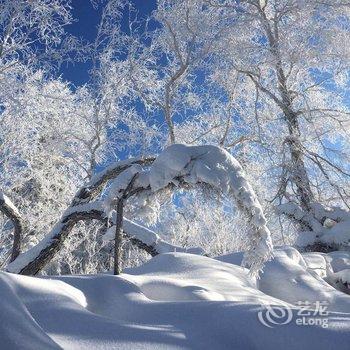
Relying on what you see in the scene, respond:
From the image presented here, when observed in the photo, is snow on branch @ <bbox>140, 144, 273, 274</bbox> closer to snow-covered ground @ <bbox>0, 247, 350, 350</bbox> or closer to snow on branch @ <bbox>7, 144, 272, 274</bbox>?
snow on branch @ <bbox>7, 144, 272, 274</bbox>

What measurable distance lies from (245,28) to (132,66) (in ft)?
12.9

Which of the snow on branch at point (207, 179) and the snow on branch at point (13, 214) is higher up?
the snow on branch at point (207, 179)

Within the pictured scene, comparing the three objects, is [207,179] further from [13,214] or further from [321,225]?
[321,225]

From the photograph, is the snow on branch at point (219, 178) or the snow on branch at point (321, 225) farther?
the snow on branch at point (321, 225)

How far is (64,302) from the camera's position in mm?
2619

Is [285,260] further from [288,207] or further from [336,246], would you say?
[288,207]

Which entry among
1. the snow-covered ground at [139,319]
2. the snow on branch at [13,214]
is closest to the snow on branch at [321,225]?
the snow on branch at [13,214]

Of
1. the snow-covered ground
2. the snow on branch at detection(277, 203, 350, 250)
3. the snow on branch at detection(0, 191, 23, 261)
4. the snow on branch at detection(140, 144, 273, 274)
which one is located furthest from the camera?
the snow on branch at detection(277, 203, 350, 250)

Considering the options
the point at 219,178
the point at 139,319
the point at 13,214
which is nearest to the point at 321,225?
the point at 219,178

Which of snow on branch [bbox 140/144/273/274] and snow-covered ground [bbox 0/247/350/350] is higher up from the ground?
snow on branch [bbox 140/144/273/274]

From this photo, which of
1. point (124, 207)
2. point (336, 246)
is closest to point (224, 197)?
point (124, 207)

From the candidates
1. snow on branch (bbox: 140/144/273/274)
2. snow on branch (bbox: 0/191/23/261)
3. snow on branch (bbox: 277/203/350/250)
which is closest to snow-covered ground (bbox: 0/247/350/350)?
snow on branch (bbox: 140/144/273/274)

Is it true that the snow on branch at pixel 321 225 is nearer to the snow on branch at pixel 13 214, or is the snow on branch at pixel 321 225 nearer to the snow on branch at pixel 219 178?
the snow on branch at pixel 219 178

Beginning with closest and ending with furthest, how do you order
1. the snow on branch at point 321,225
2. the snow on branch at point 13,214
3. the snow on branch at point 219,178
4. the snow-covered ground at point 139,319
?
1. the snow-covered ground at point 139,319
2. the snow on branch at point 219,178
3. the snow on branch at point 13,214
4. the snow on branch at point 321,225
